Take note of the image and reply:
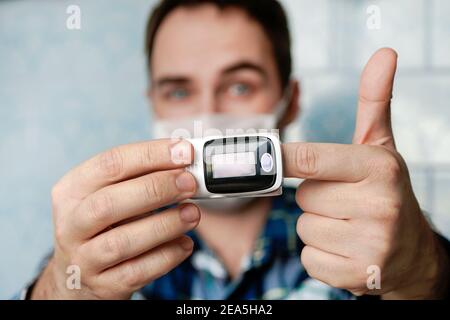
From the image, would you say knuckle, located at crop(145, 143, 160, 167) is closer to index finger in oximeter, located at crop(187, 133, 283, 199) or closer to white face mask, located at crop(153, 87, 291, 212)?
index finger in oximeter, located at crop(187, 133, 283, 199)

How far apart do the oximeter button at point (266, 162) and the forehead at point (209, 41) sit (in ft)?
2.17

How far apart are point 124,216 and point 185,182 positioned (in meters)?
0.11

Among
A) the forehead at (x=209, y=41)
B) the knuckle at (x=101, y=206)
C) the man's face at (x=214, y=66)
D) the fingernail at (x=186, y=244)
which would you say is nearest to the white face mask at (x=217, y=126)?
the man's face at (x=214, y=66)

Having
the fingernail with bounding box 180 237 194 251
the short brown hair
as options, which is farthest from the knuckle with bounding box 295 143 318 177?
the short brown hair

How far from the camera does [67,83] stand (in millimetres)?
1539

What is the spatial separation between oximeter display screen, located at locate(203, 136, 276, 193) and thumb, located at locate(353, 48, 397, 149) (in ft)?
0.57

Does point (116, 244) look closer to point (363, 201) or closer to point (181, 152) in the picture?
point (181, 152)

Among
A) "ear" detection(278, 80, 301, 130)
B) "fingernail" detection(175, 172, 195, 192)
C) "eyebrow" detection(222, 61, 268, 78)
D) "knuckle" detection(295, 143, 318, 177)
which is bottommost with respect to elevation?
"fingernail" detection(175, 172, 195, 192)

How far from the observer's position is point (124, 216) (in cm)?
57

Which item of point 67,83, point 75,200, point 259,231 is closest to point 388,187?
point 75,200

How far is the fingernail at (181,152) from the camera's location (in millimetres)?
525

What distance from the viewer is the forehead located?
1132mm

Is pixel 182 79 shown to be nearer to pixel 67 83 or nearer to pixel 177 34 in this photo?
pixel 177 34

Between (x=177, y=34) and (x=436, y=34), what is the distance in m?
0.86
